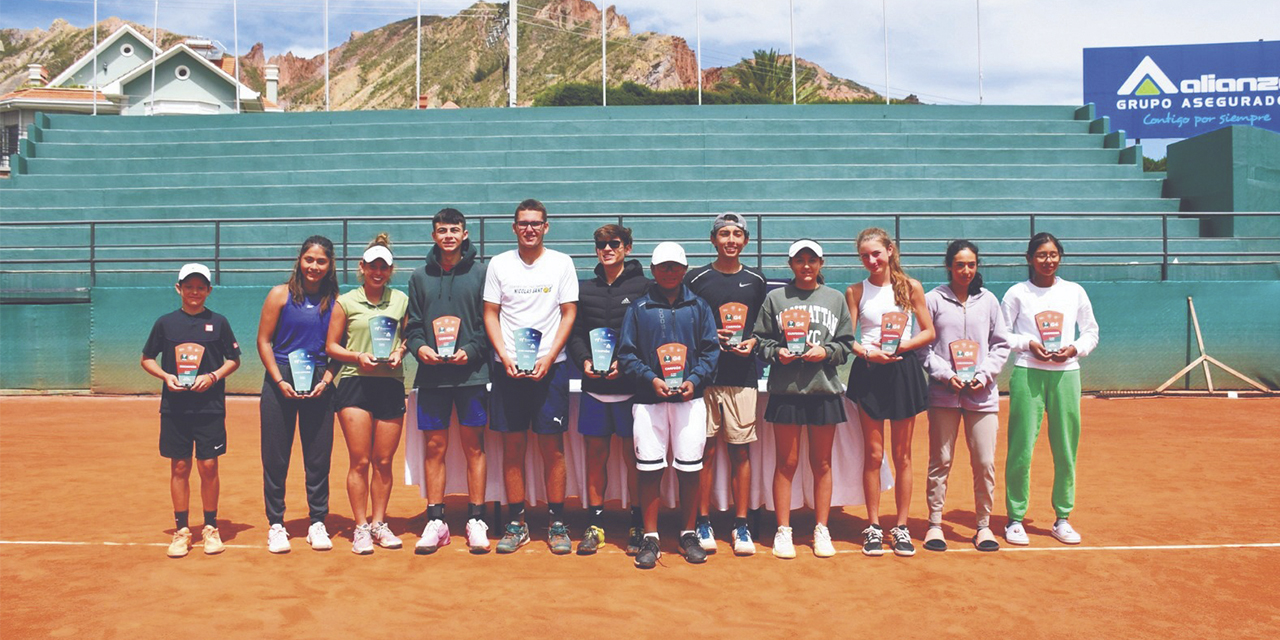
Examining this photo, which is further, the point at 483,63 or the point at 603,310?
the point at 483,63

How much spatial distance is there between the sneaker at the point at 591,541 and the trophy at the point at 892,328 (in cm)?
204

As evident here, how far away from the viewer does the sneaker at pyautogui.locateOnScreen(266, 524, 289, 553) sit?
18.4 ft

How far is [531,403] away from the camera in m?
5.73

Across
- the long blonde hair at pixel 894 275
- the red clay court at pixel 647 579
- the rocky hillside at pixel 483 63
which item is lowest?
the red clay court at pixel 647 579

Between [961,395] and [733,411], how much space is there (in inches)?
55.5

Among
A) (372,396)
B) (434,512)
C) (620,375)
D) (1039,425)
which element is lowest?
(434,512)

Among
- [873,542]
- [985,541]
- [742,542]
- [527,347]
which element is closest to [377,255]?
[527,347]

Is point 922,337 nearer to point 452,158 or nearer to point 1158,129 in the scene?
point 452,158

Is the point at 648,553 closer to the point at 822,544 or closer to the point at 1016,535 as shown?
the point at 822,544

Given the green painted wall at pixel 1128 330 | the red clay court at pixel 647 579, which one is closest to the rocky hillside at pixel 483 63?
the green painted wall at pixel 1128 330

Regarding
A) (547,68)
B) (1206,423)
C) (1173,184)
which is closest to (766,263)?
(1206,423)

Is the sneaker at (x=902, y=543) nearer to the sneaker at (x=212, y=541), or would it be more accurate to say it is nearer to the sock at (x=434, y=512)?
the sock at (x=434, y=512)

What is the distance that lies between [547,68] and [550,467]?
112770 millimetres

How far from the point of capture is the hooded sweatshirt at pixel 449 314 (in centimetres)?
568
